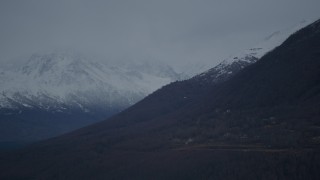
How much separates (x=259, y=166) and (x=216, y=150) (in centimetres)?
2992

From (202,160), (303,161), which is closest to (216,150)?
(202,160)

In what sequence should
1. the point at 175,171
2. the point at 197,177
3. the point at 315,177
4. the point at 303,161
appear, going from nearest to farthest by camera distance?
the point at 315,177 < the point at 303,161 < the point at 197,177 < the point at 175,171

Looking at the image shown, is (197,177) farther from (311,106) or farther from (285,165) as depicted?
(311,106)

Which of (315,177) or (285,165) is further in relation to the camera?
(285,165)

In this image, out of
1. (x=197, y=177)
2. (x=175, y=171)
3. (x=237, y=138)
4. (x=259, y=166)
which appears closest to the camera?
(x=259, y=166)

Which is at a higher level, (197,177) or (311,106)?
(311,106)

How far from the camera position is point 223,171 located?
154 m

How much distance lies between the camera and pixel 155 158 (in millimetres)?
190625

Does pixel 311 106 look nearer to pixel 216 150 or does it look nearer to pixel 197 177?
pixel 216 150

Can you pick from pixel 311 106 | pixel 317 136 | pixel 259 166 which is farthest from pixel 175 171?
pixel 311 106

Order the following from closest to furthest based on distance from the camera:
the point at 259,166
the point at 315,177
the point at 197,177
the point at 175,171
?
the point at 315,177
the point at 259,166
the point at 197,177
the point at 175,171

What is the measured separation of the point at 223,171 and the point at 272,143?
2305 cm

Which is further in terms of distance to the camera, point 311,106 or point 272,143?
point 311,106

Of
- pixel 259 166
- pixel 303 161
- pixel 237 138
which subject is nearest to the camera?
pixel 303 161
